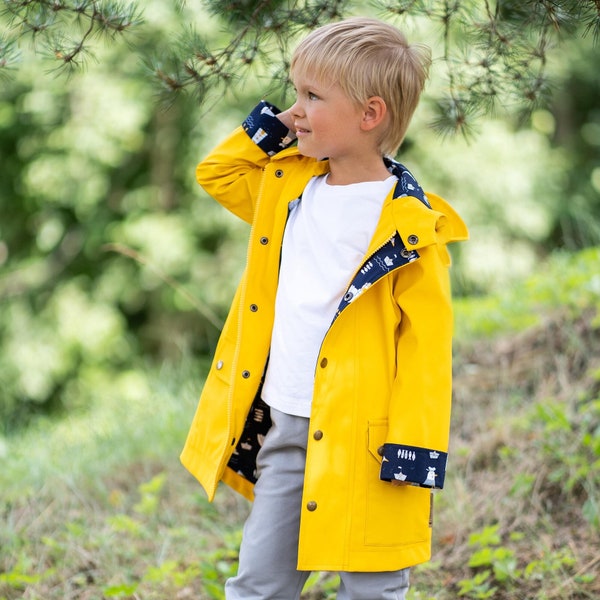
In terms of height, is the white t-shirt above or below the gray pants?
above

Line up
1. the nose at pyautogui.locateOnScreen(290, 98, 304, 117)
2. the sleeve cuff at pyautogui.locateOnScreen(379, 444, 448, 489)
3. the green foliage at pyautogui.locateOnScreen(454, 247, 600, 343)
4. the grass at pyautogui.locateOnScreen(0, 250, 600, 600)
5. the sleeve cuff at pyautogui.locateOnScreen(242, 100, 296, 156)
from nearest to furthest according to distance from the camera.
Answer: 1. the sleeve cuff at pyautogui.locateOnScreen(379, 444, 448, 489)
2. the nose at pyautogui.locateOnScreen(290, 98, 304, 117)
3. the sleeve cuff at pyautogui.locateOnScreen(242, 100, 296, 156)
4. the grass at pyautogui.locateOnScreen(0, 250, 600, 600)
5. the green foliage at pyautogui.locateOnScreen(454, 247, 600, 343)

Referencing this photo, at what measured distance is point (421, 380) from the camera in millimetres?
1838

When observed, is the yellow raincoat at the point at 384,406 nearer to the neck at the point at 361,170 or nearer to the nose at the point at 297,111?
the neck at the point at 361,170

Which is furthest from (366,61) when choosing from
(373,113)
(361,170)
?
(361,170)

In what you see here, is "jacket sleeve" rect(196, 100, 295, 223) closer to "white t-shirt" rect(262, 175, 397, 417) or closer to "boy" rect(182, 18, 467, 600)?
"boy" rect(182, 18, 467, 600)

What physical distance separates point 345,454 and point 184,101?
7.88 m

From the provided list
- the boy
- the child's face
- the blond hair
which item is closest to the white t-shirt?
the boy

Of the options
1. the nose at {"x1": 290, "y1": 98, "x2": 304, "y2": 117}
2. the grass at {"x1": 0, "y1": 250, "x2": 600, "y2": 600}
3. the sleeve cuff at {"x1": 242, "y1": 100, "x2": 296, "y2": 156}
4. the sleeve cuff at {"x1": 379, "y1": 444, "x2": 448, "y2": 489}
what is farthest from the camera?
the grass at {"x1": 0, "y1": 250, "x2": 600, "y2": 600}

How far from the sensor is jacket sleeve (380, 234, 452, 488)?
5.97 feet

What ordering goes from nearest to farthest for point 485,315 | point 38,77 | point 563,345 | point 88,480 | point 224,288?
1. point 88,480
2. point 563,345
3. point 485,315
4. point 38,77
5. point 224,288

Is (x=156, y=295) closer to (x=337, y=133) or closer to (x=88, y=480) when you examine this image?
(x=88, y=480)

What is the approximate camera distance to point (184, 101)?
921cm

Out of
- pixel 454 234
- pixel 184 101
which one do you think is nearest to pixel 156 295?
pixel 184 101

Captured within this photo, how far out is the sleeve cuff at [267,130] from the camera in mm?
2090
